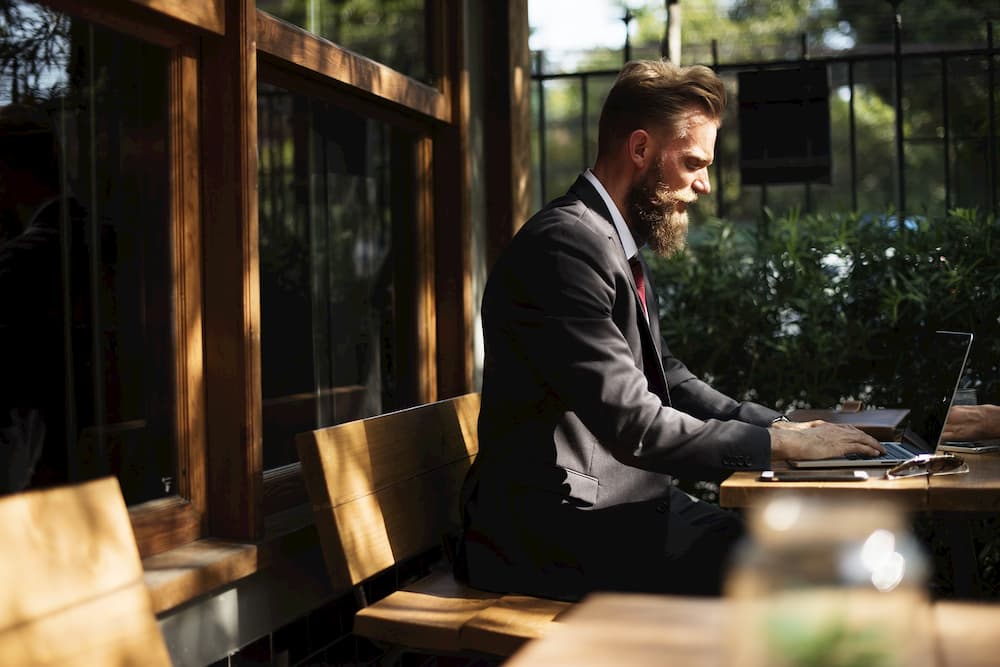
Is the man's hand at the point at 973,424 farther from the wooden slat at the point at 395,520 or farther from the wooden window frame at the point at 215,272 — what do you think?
the wooden window frame at the point at 215,272

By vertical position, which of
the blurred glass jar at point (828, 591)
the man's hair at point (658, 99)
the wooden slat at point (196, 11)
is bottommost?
the blurred glass jar at point (828, 591)

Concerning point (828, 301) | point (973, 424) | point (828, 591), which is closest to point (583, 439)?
point (973, 424)

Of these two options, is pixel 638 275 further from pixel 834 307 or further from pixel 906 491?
pixel 834 307

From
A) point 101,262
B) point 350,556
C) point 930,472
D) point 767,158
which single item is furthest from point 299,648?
point 767,158

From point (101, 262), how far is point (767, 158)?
3582mm

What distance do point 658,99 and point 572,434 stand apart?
963 millimetres

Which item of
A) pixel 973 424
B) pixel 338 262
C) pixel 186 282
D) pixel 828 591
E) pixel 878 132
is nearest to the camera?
pixel 828 591

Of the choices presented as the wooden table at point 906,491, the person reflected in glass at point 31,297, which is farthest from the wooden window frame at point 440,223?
the wooden table at point 906,491

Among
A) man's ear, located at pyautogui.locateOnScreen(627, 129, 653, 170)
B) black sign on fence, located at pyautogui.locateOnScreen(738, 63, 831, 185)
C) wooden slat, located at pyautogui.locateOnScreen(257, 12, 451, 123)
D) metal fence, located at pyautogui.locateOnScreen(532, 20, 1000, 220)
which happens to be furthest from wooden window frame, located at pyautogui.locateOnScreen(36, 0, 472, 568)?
black sign on fence, located at pyautogui.locateOnScreen(738, 63, 831, 185)

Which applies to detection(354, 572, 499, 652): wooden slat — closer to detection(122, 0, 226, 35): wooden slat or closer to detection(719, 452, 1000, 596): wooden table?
detection(719, 452, 1000, 596): wooden table

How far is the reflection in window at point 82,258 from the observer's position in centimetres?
250

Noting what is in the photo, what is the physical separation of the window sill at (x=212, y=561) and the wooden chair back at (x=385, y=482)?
21 cm

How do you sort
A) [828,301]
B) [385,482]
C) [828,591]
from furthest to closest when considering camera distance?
[828,301] → [385,482] → [828,591]

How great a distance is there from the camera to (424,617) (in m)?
2.71
